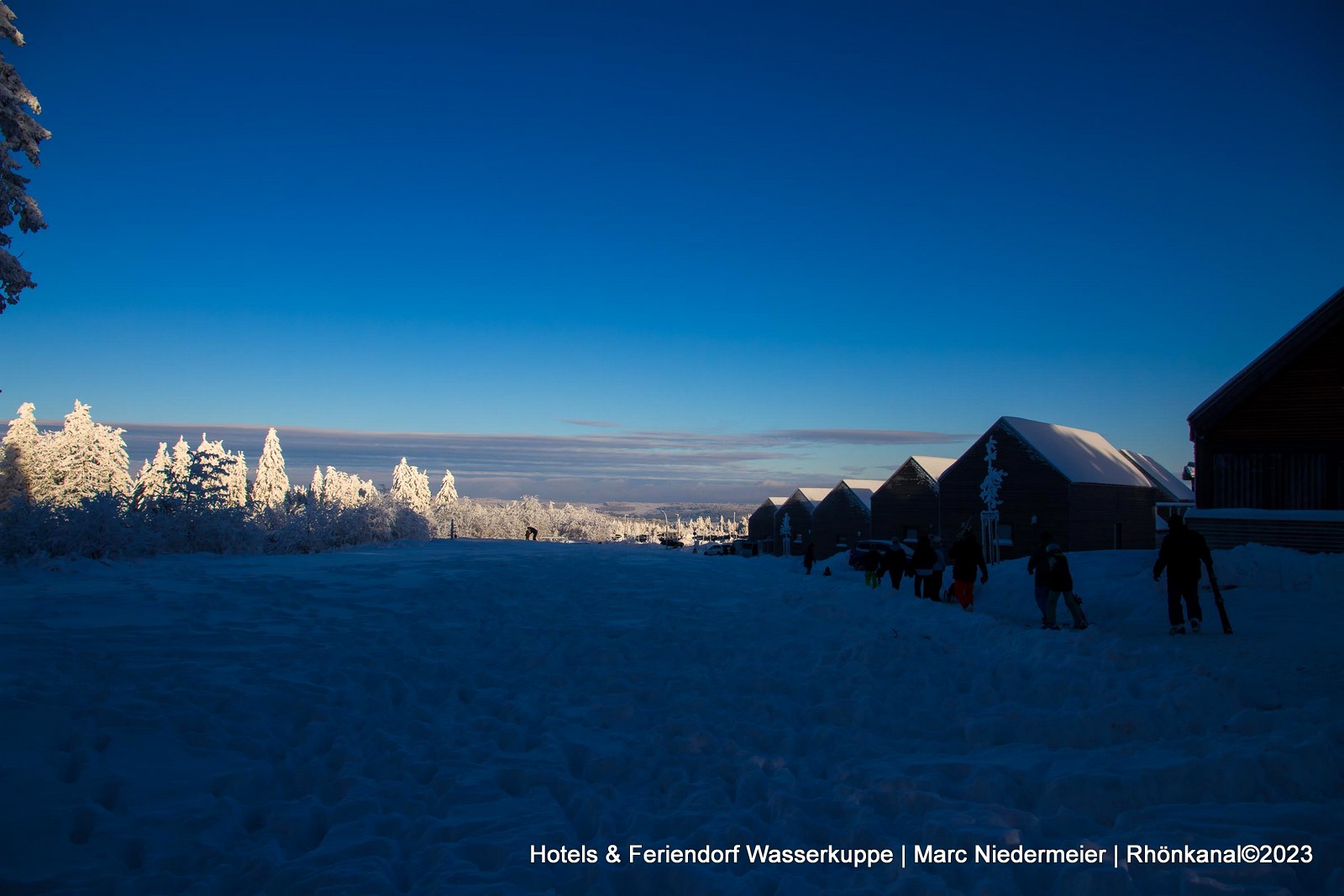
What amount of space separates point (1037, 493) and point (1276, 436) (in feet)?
42.7

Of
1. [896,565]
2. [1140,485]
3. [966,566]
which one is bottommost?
[896,565]

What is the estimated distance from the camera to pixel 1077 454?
116 feet

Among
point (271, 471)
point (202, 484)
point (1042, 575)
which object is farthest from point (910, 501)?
point (271, 471)

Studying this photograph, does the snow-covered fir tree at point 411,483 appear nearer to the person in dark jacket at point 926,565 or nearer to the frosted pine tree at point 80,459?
the frosted pine tree at point 80,459

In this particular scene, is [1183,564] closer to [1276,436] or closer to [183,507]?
[1276,436]

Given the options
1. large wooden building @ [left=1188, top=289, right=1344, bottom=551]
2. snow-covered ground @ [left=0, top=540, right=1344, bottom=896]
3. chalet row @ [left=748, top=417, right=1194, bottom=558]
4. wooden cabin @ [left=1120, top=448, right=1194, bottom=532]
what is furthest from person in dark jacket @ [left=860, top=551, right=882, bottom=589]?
wooden cabin @ [left=1120, top=448, right=1194, bottom=532]

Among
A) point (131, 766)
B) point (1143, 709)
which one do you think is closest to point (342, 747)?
point (131, 766)

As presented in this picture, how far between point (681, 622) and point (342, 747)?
7028 millimetres

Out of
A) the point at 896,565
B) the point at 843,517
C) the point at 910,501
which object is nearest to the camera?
the point at 896,565

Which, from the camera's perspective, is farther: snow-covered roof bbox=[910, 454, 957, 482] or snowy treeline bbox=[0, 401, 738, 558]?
snow-covered roof bbox=[910, 454, 957, 482]

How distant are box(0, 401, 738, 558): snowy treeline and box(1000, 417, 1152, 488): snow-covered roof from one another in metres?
33.2

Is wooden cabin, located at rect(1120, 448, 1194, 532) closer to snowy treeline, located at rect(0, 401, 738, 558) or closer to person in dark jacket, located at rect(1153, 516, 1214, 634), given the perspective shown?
person in dark jacket, located at rect(1153, 516, 1214, 634)

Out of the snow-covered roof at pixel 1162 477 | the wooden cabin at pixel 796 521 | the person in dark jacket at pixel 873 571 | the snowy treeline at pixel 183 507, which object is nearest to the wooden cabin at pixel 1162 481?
the snow-covered roof at pixel 1162 477

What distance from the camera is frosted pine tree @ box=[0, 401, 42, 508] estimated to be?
41844 millimetres
